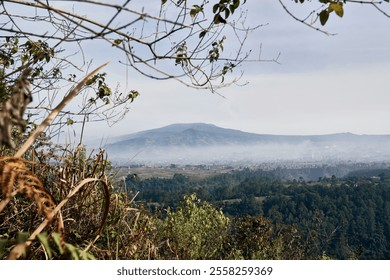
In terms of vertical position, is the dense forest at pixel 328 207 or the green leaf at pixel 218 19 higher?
the green leaf at pixel 218 19

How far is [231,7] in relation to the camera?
9.18 feet

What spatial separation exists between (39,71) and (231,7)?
115 inches

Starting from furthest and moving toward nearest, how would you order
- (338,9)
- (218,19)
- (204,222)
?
(204,222)
(218,19)
(338,9)

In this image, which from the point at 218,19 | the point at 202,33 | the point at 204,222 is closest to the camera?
the point at 218,19

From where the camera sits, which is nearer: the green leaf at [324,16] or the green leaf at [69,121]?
the green leaf at [324,16]

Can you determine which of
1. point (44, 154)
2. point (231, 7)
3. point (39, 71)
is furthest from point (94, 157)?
point (39, 71)

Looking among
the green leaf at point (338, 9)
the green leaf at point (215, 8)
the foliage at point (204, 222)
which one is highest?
the green leaf at point (215, 8)

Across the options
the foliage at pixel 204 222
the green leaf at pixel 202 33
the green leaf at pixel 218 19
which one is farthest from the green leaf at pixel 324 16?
the foliage at pixel 204 222

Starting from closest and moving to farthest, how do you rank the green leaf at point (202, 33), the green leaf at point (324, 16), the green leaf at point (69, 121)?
the green leaf at point (324, 16)
the green leaf at point (202, 33)
the green leaf at point (69, 121)

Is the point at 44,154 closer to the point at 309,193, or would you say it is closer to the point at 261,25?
the point at 261,25

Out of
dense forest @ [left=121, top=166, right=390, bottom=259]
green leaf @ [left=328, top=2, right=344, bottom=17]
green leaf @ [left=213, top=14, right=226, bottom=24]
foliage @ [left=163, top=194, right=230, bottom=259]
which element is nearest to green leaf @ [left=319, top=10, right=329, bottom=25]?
green leaf @ [left=328, top=2, right=344, bottom=17]

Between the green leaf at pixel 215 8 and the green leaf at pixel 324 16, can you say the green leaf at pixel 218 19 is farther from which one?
the green leaf at pixel 324 16

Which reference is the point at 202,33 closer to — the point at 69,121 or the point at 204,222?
the point at 69,121

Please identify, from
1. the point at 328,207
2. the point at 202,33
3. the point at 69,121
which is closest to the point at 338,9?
the point at 202,33
